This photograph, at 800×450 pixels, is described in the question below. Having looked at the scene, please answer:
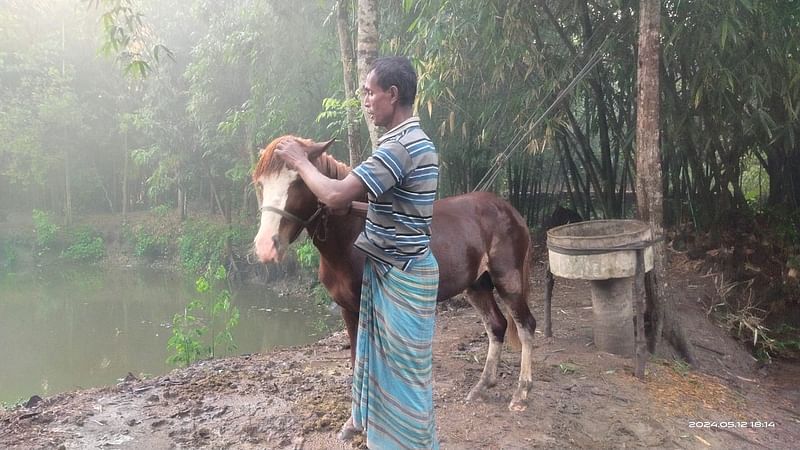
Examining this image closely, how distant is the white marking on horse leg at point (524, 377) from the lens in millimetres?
3439

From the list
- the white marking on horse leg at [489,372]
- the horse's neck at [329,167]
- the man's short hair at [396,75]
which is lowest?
the white marking on horse leg at [489,372]

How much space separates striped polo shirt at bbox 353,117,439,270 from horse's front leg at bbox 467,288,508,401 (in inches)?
61.5

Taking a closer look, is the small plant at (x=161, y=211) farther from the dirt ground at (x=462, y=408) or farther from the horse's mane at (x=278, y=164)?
the horse's mane at (x=278, y=164)

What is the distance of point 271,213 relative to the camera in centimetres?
224

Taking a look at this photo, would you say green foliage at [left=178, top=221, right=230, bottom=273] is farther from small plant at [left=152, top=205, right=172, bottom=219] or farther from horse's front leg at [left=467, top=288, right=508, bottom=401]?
horse's front leg at [left=467, top=288, right=508, bottom=401]

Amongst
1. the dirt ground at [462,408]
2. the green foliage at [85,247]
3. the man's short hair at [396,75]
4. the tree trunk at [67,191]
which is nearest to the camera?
the man's short hair at [396,75]

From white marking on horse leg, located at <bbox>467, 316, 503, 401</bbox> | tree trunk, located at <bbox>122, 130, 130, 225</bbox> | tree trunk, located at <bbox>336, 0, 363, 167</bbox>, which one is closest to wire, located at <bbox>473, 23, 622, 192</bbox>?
tree trunk, located at <bbox>336, 0, 363, 167</bbox>

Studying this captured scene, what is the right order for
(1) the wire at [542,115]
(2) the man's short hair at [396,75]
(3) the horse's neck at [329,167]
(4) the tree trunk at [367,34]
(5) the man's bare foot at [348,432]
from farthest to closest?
(1) the wire at [542,115], (4) the tree trunk at [367,34], (5) the man's bare foot at [348,432], (3) the horse's neck at [329,167], (2) the man's short hair at [396,75]

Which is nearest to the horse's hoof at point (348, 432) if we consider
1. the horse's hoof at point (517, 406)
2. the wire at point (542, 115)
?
the horse's hoof at point (517, 406)

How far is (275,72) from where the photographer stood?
1048cm

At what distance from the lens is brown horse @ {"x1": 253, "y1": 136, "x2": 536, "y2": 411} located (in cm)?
230

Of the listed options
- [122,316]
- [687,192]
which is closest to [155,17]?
[122,316]

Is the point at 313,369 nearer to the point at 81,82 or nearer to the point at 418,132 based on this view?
the point at 418,132

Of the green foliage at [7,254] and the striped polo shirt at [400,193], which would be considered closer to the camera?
the striped polo shirt at [400,193]
